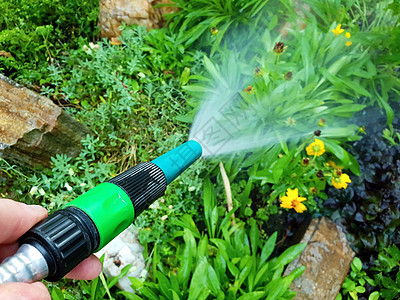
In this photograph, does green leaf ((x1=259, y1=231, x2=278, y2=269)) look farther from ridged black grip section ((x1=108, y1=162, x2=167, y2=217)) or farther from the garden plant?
ridged black grip section ((x1=108, y1=162, x2=167, y2=217))

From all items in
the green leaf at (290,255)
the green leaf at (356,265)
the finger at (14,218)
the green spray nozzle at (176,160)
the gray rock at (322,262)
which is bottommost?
the green leaf at (356,265)

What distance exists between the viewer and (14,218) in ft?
2.91

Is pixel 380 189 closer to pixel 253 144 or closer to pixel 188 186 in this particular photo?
pixel 253 144

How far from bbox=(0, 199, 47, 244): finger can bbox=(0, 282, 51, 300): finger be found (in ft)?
0.97

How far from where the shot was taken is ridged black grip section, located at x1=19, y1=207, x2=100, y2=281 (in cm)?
70

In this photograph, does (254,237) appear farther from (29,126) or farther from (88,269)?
(29,126)

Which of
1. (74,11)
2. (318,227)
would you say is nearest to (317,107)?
(318,227)

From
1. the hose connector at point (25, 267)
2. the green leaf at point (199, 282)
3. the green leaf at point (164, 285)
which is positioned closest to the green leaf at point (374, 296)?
the green leaf at point (199, 282)

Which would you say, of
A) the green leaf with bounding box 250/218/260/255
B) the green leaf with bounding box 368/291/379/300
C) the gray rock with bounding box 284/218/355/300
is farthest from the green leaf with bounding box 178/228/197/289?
the green leaf with bounding box 368/291/379/300

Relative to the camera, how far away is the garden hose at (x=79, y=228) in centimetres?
67

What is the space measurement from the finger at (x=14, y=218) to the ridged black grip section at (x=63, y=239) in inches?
7.0

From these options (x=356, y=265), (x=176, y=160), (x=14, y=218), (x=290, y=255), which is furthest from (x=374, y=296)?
(x=14, y=218)

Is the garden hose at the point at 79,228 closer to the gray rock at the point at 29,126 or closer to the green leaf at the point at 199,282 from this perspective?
the green leaf at the point at 199,282

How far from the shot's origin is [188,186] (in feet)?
6.47
